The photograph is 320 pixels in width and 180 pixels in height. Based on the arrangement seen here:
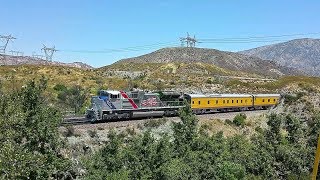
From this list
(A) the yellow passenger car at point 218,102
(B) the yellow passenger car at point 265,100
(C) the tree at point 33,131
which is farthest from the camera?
(B) the yellow passenger car at point 265,100

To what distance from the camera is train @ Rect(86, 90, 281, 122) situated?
157 ft

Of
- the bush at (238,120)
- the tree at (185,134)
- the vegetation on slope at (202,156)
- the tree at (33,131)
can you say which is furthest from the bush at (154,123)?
the tree at (33,131)

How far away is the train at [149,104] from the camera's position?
4791 cm

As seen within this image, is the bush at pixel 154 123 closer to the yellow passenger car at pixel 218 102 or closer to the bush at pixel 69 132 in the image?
the bush at pixel 69 132

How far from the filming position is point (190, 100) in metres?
59.3

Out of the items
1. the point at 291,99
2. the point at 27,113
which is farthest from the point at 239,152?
the point at 291,99

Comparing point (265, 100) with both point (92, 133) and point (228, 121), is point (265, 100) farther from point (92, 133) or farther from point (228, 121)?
point (92, 133)

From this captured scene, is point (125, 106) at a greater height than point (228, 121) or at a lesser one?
greater

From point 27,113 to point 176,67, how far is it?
5011 inches

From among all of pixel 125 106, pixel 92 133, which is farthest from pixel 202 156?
pixel 125 106

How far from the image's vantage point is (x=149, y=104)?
53.0m

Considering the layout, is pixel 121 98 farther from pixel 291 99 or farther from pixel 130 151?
pixel 291 99

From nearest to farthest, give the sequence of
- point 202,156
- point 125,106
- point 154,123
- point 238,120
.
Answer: point 202,156
point 154,123
point 125,106
point 238,120

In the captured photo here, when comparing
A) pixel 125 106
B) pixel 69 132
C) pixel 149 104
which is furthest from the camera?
pixel 149 104
